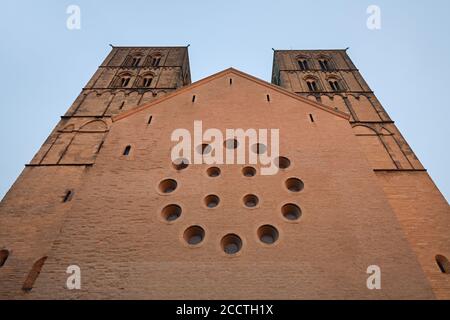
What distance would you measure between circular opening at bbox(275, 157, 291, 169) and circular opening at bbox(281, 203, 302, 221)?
1646 millimetres

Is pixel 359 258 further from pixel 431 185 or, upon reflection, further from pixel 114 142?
pixel 114 142

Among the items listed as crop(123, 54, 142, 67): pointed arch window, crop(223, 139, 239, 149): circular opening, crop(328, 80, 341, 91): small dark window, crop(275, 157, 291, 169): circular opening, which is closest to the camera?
crop(275, 157, 291, 169): circular opening

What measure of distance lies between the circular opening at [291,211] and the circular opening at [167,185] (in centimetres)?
345

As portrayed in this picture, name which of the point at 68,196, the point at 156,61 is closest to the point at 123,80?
the point at 156,61

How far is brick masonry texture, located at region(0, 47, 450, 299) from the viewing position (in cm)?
746

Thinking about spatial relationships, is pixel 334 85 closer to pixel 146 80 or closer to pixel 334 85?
pixel 334 85

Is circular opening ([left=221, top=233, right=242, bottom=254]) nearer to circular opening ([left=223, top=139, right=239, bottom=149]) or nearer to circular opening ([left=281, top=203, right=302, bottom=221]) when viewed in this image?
circular opening ([left=281, top=203, right=302, bottom=221])

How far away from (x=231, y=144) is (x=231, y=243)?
3876mm

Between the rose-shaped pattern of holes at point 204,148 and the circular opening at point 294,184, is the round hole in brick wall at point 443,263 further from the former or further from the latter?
the rose-shaped pattern of holes at point 204,148

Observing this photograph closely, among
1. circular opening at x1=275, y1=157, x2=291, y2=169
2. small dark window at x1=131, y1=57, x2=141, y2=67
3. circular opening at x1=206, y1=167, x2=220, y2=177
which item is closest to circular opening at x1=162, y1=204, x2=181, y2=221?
circular opening at x1=206, y1=167, x2=220, y2=177

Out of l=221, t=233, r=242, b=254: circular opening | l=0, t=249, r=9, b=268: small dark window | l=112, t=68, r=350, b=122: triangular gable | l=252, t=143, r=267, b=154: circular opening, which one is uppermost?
l=112, t=68, r=350, b=122: triangular gable

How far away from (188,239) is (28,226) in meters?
5.69

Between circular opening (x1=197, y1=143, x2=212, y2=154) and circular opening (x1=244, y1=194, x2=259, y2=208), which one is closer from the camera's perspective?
circular opening (x1=244, y1=194, x2=259, y2=208)

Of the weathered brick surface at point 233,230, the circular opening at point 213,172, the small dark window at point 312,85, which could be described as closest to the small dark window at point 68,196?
the weathered brick surface at point 233,230
